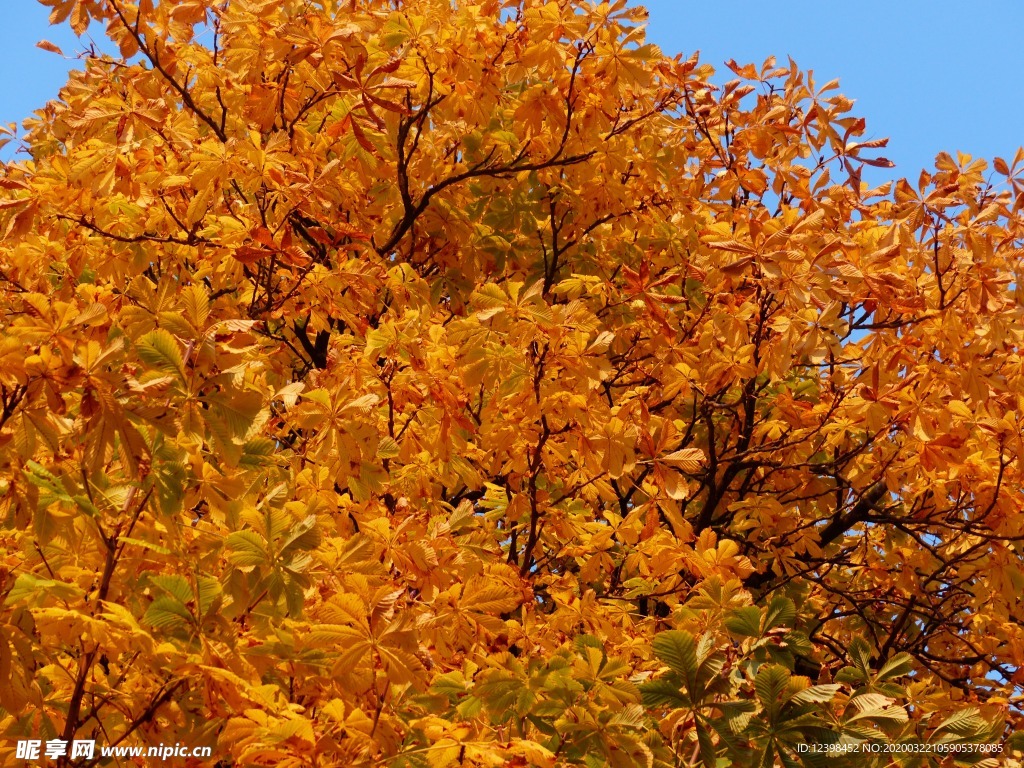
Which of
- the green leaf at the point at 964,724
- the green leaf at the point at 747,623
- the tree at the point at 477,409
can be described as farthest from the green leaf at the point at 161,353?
the green leaf at the point at 964,724

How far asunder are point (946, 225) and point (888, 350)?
80 cm

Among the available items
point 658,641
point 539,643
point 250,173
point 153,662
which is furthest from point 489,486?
point 153,662

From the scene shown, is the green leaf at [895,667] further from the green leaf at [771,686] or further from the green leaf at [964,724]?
the green leaf at [771,686]

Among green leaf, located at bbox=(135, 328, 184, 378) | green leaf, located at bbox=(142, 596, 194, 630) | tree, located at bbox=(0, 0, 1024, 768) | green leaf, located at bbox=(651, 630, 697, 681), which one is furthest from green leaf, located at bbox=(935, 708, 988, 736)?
green leaf, located at bbox=(135, 328, 184, 378)

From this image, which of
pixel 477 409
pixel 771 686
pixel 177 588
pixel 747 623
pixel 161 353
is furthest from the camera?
pixel 477 409

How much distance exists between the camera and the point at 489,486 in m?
5.56

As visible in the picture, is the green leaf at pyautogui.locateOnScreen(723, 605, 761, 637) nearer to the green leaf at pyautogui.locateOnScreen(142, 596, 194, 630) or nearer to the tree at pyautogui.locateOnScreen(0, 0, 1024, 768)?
the tree at pyautogui.locateOnScreen(0, 0, 1024, 768)

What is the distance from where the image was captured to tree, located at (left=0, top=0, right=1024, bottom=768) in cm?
299

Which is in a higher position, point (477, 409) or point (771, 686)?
point (477, 409)

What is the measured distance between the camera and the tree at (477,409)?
299cm

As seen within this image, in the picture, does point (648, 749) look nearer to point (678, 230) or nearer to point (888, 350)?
point (888, 350)

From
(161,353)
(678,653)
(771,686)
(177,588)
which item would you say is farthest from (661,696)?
(161,353)

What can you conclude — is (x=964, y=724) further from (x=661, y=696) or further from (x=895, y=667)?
(x=661, y=696)

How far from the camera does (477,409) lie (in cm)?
570
